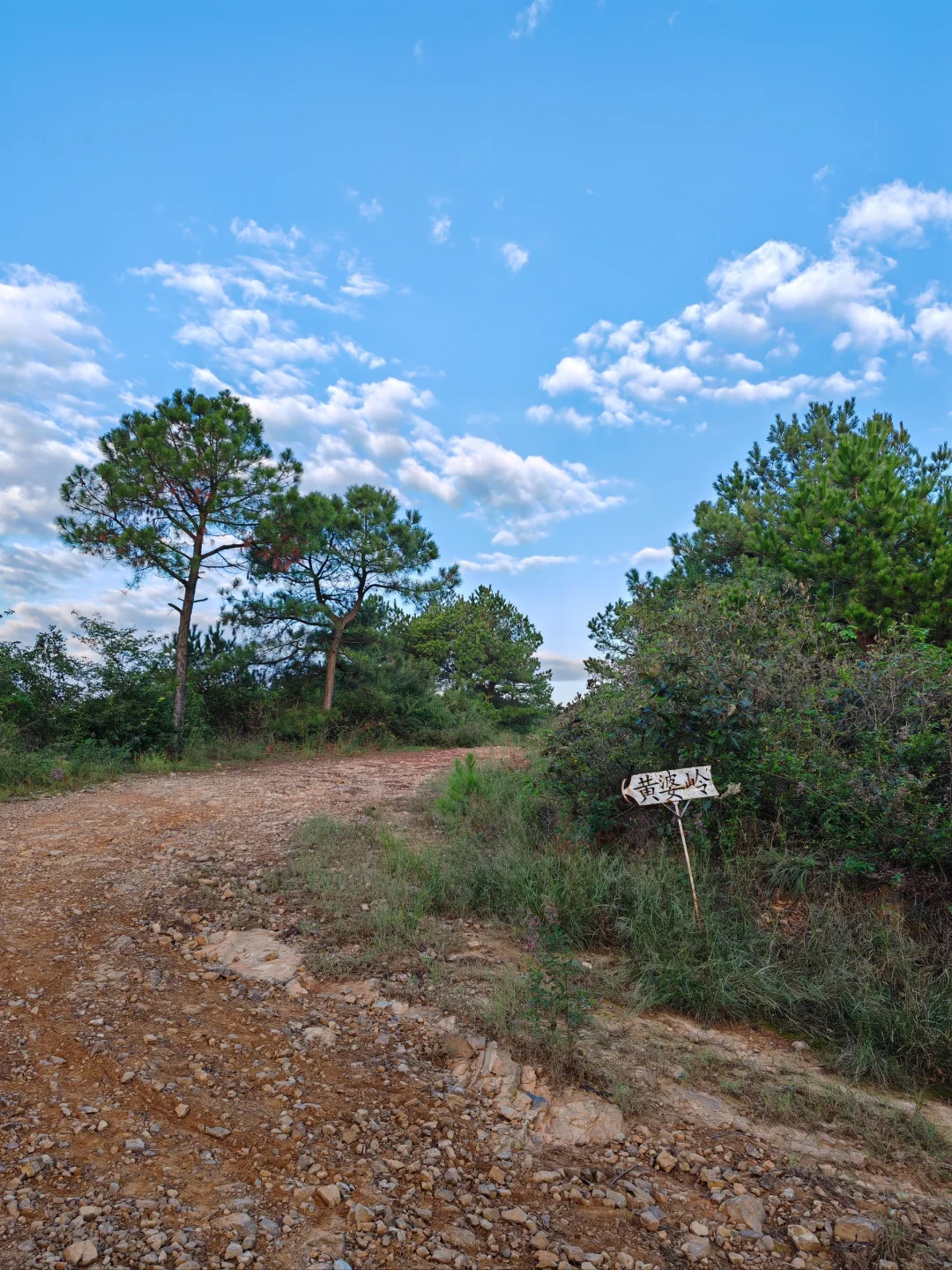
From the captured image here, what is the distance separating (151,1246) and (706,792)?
3558 mm

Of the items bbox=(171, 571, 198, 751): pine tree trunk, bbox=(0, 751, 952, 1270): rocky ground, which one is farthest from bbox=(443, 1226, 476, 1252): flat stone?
bbox=(171, 571, 198, 751): pine tree trunk

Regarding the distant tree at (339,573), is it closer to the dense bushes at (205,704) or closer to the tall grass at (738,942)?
the dense bushes at (205,704)

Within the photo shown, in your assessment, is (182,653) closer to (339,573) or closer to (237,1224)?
(339,573)

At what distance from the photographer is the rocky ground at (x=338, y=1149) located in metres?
1.99

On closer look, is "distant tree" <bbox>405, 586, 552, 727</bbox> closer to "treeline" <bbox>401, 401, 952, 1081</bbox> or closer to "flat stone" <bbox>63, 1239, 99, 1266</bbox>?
"treeline" <bbox>401, 401, 952, 1081</bbox>

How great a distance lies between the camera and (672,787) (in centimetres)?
449

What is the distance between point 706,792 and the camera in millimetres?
4402

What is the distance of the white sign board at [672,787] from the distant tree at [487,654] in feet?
72.8

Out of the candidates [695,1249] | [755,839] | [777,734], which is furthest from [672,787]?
[695,1249]

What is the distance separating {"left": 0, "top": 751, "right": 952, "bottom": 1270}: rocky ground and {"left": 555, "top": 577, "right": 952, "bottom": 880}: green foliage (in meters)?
2.27

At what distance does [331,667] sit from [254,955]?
12772 millimetres

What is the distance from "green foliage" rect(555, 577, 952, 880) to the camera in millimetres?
4344

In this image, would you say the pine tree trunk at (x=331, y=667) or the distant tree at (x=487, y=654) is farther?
the distant tree at (x=487, y=654)

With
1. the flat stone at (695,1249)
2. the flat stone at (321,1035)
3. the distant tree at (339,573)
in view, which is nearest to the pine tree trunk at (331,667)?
the distant tree at (339,573)
